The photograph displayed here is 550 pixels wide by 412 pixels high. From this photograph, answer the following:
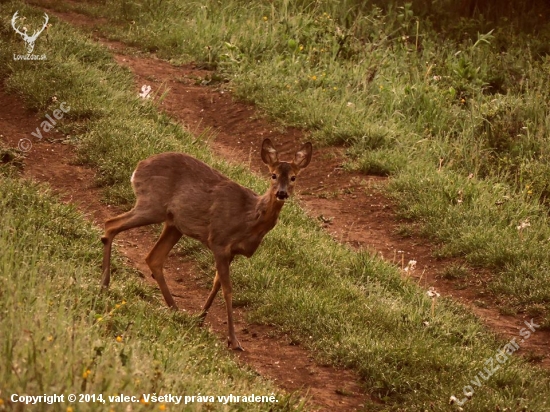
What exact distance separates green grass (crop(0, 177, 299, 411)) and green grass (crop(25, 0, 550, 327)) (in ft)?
14.9

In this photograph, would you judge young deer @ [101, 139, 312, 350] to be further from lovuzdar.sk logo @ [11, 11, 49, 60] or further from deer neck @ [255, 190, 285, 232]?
lovuzdar.sk logo @ [11, 11, 49, 60]

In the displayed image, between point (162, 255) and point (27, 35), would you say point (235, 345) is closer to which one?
point (162, 255)

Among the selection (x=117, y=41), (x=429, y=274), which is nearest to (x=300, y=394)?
(x=429, y=274)

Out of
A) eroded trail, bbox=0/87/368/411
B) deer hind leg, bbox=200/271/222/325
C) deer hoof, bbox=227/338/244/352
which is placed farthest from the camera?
deer hind leg, bbox=200/271/222/325

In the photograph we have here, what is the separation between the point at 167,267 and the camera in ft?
34.3

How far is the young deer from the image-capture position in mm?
8984

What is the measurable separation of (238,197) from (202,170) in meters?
0.47

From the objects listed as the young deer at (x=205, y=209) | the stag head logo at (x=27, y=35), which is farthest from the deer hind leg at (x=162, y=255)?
the stag head logo at (x=27, y=35)

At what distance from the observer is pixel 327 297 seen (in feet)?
32.5

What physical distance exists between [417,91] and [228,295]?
790cm

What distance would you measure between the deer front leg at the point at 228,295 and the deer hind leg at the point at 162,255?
543mm

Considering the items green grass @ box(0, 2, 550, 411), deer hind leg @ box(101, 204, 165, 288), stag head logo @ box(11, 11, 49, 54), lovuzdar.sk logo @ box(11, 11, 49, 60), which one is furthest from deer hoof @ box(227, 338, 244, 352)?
stag head logo @ box(11, 11, 49, 54)

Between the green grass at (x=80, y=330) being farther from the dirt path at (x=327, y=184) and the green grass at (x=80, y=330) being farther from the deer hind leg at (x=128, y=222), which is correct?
the dirt path at (x=327, y=184)

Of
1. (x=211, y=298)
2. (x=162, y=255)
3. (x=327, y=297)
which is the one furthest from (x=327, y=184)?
(x=211, y=298)
